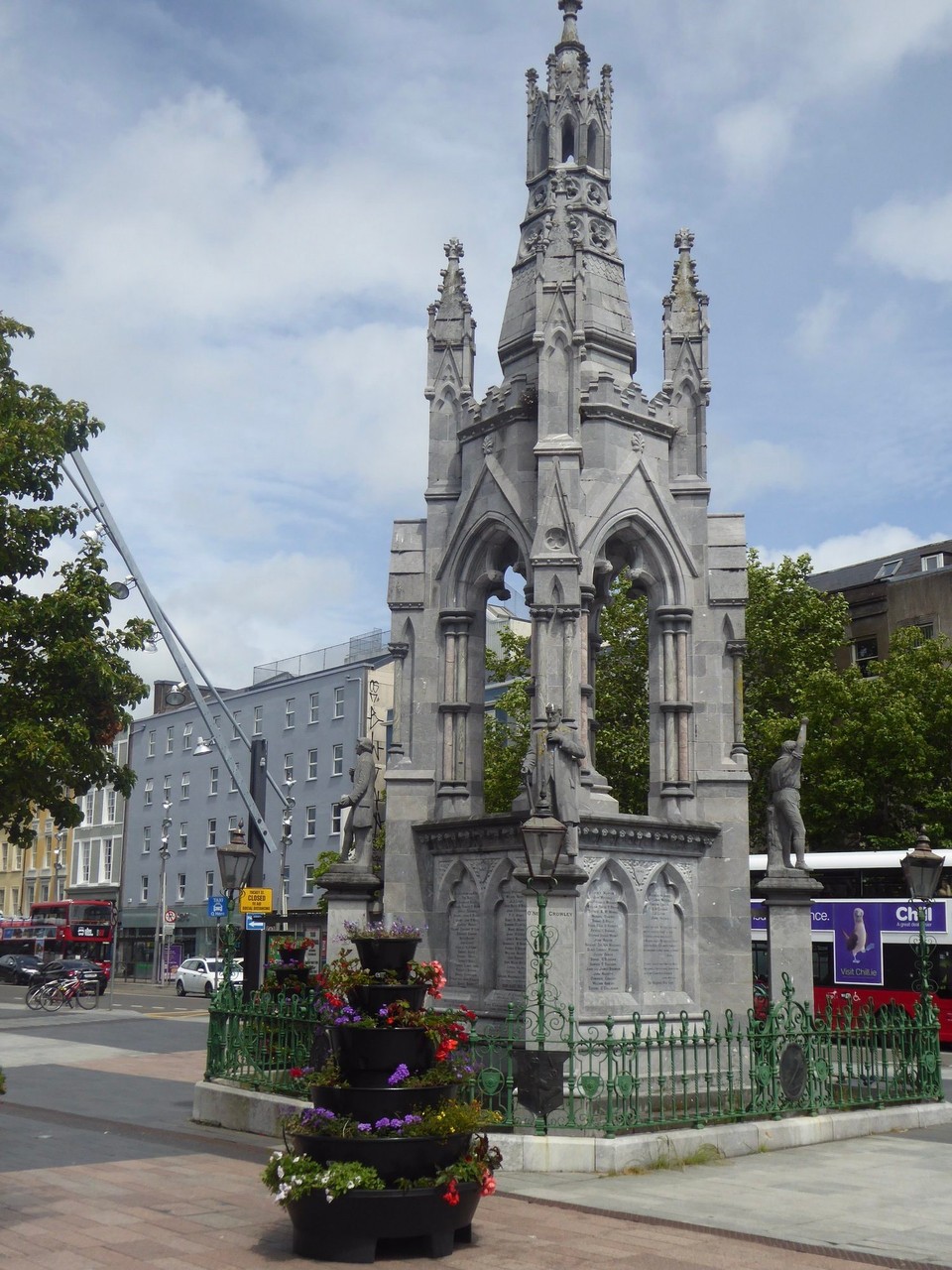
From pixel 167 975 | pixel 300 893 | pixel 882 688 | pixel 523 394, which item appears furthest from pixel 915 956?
pixel 167 975

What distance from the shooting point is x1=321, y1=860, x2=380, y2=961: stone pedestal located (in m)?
16.4

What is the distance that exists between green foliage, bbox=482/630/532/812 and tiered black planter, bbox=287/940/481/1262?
2574 centimetres

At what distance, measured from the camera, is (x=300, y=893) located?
196 feet

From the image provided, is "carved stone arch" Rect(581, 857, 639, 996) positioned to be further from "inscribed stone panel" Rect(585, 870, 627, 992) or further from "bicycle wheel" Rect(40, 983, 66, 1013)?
"bicycle wheel" Rect(40, 983, 66, 1013)

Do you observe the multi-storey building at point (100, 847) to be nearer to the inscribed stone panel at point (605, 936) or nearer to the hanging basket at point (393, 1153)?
the inscribed stone panel at point (605, 936)

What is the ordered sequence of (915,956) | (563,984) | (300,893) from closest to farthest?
(563,984), (915,956), (300,893)

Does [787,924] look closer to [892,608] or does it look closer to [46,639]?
[46,639]

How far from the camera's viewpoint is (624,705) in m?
38.7

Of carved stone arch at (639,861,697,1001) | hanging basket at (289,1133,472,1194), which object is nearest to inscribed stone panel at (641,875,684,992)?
carved stone arch at (639,861,697,1001)

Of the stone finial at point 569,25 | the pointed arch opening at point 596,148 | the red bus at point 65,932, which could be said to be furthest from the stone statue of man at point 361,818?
the red bus at point 65,932

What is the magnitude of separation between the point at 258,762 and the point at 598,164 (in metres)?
12.7

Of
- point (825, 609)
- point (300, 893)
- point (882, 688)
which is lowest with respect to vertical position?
point (300, 893)

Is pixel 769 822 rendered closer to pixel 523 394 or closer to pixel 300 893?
pixel 523 394

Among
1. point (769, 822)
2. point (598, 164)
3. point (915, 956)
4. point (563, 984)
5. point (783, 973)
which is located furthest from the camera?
point (915, 956)
